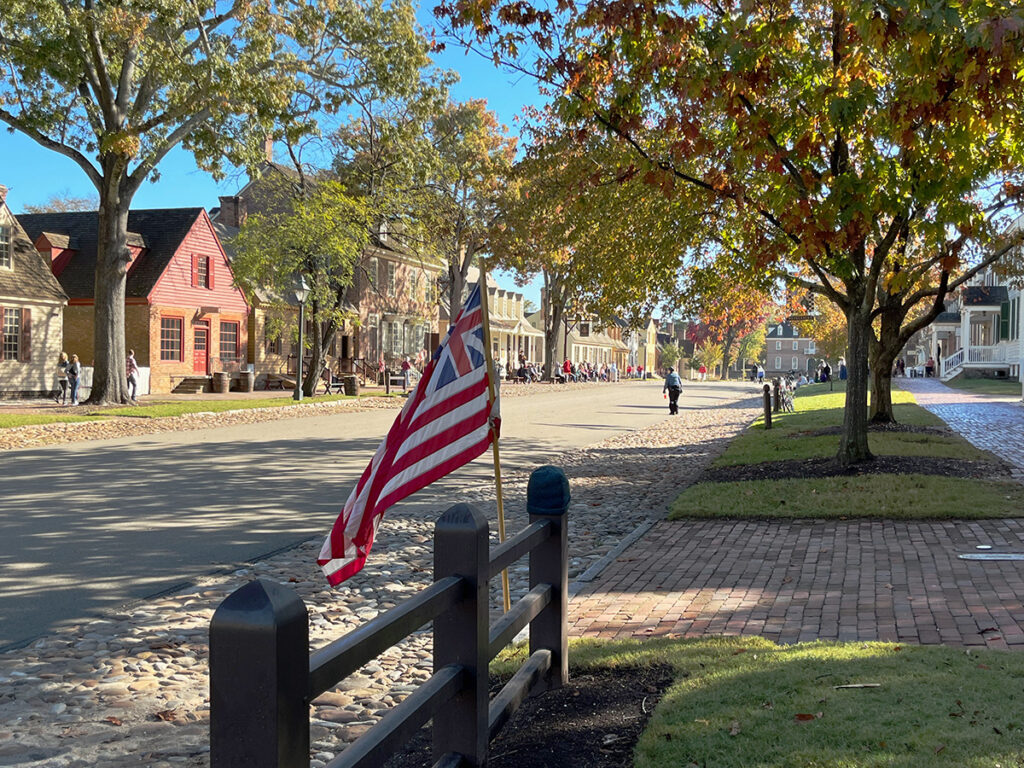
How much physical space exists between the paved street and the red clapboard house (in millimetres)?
17428

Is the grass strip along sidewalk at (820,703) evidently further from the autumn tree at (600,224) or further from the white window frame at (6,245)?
→ the white window frame at (6,245)

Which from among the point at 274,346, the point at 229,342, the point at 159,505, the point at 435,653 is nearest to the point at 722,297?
the point at 159,505

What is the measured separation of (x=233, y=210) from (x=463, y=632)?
1899 inches

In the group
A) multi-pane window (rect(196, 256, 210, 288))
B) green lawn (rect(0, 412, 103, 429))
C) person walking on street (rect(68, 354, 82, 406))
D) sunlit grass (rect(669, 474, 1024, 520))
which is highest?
multi-pane window (rect(196, 256, 210, 288))

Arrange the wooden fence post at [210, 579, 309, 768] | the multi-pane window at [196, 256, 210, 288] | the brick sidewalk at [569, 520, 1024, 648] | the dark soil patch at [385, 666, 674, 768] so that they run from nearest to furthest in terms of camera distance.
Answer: the wooden fence post at [210, 579, 309, 768] < the dark soil patch at [385, 666, 674, 768] < the brick sidewalk at [569, 520, 1024, 648] < the multi-pane window at [196, 256, 210, 288]

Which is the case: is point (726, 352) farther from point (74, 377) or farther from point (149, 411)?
point (149, 411)

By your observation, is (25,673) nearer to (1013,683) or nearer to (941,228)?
(1013,683)

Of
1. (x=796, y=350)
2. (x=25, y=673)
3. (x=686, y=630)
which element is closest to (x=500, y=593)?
(x=686, y=630)

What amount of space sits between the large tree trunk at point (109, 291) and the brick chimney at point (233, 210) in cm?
2296

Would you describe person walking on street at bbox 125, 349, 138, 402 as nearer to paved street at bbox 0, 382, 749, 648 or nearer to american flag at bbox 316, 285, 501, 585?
paved street at bbox 0, 382, 749, 648

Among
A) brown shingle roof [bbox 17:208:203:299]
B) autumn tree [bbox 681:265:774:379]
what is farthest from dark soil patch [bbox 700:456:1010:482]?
brown shingle roof [bbox 17:208:203:299]

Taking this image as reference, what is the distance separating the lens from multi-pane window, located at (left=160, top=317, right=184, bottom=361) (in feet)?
121

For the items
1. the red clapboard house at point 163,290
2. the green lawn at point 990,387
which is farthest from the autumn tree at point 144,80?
the green lawn at point 990,387

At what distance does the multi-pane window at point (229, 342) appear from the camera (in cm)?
4028
